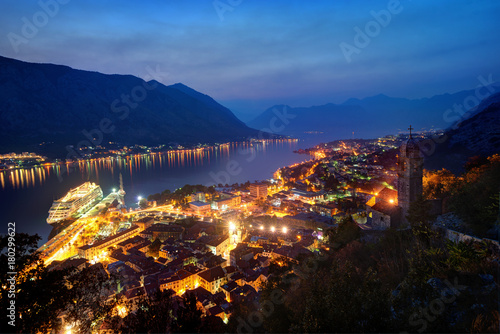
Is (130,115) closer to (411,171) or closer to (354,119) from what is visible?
(354,119)

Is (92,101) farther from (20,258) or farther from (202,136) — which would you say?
(20,258)

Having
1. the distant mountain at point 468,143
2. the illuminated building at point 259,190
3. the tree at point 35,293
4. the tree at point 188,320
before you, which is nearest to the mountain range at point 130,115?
the distant mountain at point 468,143

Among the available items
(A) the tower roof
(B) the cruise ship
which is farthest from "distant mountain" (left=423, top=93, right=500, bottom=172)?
(B) the cruise ship

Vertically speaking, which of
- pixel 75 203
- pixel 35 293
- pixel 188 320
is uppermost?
pixel 35 293

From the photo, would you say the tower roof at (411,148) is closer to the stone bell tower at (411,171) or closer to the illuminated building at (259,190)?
the stone bell tower at (411,171)

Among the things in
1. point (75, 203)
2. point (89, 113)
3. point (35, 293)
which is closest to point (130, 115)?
point (89, 113)

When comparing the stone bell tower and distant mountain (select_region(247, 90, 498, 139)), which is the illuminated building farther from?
distant mountain (select_region(247, 90, 498, 139))

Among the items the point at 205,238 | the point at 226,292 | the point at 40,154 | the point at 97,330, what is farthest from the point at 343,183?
the point at 40,154

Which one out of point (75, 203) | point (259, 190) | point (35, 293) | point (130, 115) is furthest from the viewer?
point (130, 115)
